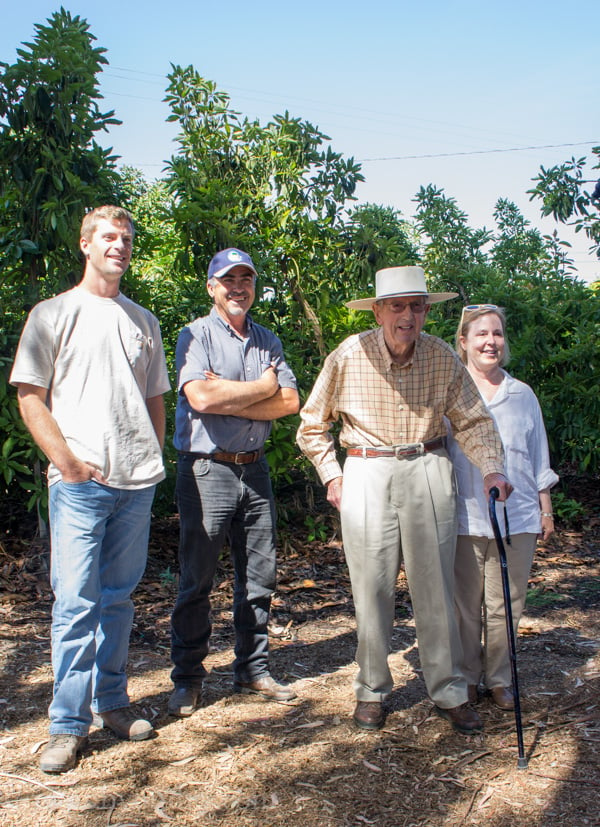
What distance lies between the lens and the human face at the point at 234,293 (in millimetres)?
4348

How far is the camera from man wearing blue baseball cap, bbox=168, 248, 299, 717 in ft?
14.0

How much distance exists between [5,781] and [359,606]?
1752mm

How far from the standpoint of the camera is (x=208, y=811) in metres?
3.29

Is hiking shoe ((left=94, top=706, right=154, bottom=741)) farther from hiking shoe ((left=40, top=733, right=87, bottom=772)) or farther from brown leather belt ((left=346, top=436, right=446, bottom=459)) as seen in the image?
brown leather belt ((left=346, top=436, right=446, bottom=459))

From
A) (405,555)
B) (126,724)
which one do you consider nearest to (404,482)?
(405,555)

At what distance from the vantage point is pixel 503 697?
430cm

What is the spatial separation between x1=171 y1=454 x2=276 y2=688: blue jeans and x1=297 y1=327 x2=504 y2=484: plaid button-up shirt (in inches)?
17.7

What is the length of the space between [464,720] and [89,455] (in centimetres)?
218

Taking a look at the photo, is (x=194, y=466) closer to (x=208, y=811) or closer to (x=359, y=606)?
(x=359, y=606)

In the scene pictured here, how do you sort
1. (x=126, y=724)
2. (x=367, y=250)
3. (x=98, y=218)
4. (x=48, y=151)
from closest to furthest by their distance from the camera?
(x=98, y=218)
(x=126, y=724)
(x=48, y=151)
(x=367, y=250)

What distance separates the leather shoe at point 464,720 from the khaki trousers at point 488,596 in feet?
0.99

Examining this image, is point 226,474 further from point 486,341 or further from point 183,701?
point 486,341

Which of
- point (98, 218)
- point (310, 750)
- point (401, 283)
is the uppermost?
point (98, 218)

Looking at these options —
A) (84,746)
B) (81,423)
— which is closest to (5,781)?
(84,746)
